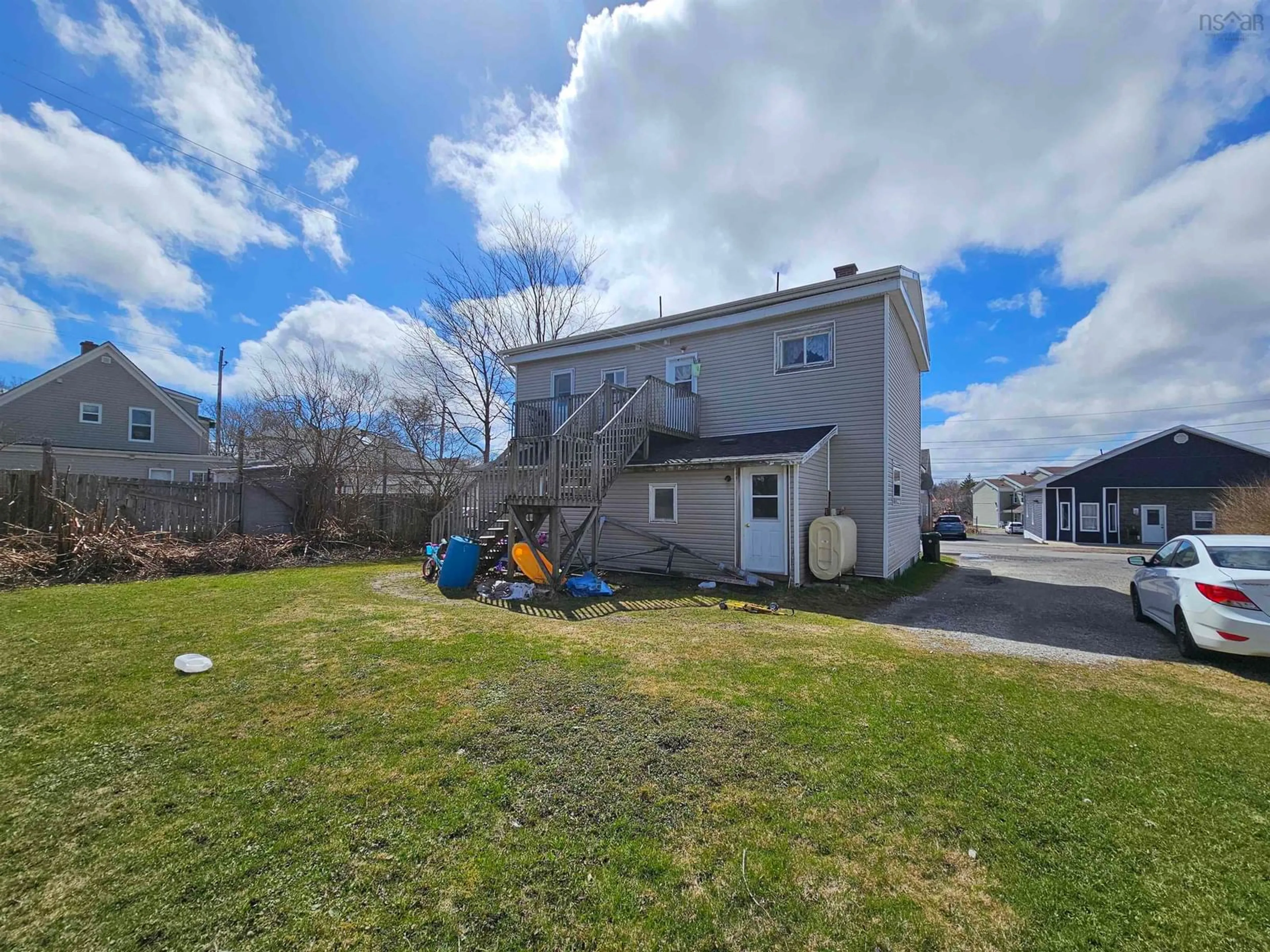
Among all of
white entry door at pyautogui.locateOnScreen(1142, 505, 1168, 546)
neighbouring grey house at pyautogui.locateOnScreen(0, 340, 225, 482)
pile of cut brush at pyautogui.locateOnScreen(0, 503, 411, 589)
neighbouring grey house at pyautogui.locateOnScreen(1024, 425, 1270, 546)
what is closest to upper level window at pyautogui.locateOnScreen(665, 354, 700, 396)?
pile of cut brush at pyautogui.locateOnScreen(0, 503, 411, 589)

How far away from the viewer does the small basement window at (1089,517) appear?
91.4 feet

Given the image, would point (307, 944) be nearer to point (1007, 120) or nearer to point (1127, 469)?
point (1007, 120)

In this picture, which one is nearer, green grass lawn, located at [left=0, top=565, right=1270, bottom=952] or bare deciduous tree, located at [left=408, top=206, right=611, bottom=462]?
green grass lawn, located at [left=0, top=565, right=1270, bottom=952]

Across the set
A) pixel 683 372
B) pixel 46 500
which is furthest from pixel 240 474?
pixel 683 372

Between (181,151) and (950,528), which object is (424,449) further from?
(950,528)

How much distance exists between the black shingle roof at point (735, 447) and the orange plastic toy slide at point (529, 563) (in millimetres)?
3511

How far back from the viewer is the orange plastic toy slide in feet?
30.8

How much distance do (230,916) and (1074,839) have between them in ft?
12.7

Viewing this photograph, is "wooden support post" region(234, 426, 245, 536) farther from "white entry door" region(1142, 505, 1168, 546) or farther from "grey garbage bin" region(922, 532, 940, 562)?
"white entry door" region(1142, 505, 1168, 546)

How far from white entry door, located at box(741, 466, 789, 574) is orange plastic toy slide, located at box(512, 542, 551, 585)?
164 inches

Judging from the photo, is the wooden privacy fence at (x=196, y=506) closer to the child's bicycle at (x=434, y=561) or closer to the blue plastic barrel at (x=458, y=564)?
the child's bicycle at (x=434, y=561)

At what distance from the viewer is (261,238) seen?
12344 mm

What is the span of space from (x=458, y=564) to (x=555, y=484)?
2.32 meters

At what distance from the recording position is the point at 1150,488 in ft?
86.0
